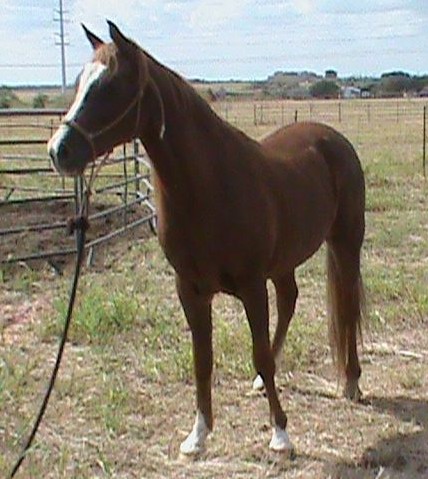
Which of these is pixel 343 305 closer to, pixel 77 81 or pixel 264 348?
pixel 264 348

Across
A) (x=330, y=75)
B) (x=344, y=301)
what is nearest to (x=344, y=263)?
Result: (x=344, y=301)

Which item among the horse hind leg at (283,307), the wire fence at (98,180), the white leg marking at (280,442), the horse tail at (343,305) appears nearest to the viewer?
the white leg marking at (280,442)

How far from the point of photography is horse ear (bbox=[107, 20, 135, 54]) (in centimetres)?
267

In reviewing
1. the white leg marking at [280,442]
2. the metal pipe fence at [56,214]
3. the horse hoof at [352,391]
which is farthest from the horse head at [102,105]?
the metal pipe fence at [56,214]

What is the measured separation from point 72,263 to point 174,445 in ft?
11.9

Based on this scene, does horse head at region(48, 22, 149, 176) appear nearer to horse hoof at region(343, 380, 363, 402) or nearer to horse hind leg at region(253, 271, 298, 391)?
horse hind leg at region(253, 271, 298, 391)

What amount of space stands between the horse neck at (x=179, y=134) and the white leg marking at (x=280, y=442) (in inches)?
44.7

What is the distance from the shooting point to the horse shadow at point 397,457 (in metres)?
3.28

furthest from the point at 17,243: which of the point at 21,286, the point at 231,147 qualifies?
the point at 231,147

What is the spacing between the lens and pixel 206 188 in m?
3.13

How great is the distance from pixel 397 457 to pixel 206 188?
141 cm

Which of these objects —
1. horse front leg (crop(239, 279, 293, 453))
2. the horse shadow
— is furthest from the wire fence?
the horse shadow

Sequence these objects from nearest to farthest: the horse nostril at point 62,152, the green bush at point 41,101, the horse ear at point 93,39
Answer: the horse nostril at point 62,152 → the horse ear at point 93,39 → the green bush at point 41,101

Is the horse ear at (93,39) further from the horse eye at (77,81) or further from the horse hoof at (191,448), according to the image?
the horse hoof at (191,448)
